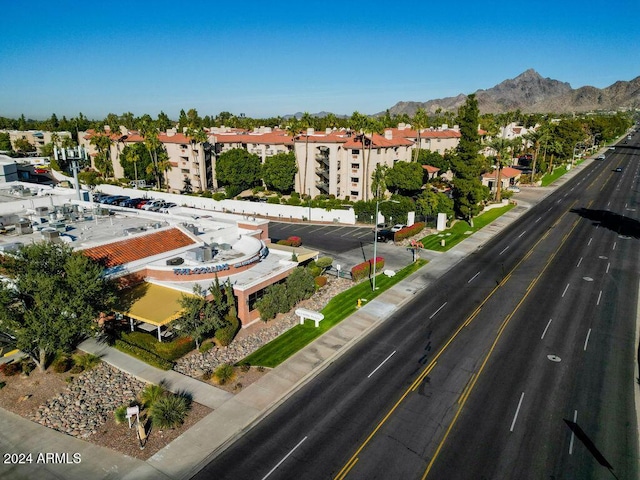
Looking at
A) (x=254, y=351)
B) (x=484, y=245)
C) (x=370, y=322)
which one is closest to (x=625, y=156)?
(x=484, y=245)

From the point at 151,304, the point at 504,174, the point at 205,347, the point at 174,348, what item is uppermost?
the point at 504,174

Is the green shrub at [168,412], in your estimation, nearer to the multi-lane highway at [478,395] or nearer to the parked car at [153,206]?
the multi-lane highway at [478,395]

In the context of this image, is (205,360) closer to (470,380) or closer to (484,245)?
(470,380)

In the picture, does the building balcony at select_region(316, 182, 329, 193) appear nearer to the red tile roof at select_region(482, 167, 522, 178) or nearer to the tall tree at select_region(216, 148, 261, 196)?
the tall tree at select_region(216, 148, 261, 196)

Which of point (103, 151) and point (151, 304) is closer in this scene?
point (151, 304)

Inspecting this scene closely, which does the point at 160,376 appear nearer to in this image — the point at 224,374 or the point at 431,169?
the point at 224,374

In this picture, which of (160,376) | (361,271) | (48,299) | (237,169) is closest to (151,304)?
(160,376)
